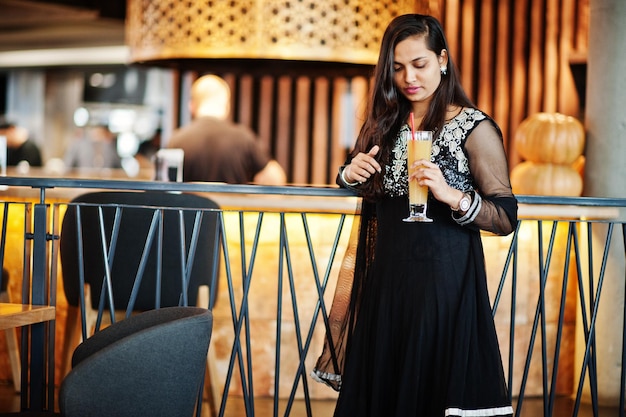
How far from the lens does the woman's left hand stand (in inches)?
92.5

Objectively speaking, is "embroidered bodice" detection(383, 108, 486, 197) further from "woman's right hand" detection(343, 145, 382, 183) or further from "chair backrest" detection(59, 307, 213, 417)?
"chair backrest" detection(59, 307, 213, 417)

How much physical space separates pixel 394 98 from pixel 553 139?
1.85 m

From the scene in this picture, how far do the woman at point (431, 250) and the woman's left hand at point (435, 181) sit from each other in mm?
25

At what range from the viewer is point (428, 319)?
8.28 ft

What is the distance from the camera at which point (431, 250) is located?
252 cm

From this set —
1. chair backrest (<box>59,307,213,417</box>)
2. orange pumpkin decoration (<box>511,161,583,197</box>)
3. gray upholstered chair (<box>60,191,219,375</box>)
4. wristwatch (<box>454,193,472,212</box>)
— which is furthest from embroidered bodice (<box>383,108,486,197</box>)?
orange pumpkin decoration (<box>511,161,583,197</box>)

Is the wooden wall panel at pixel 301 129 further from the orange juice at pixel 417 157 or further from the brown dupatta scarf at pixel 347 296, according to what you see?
the orange juice at pixel 417 157

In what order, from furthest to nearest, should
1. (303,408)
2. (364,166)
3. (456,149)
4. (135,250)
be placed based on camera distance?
(303,408), (135,250), (364,166), (456,149)

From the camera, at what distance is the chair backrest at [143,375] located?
1.98 metres

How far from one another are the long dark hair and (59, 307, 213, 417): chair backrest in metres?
0.81

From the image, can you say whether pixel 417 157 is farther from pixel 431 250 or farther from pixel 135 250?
pixel 135 250

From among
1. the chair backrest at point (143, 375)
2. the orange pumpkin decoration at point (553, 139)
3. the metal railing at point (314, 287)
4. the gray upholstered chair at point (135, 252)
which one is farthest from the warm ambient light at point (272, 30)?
the chair backrest at point (143, 375)

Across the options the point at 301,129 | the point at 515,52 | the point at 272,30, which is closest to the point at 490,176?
the point at 272,30

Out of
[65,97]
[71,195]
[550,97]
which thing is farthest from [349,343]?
[65,97]
